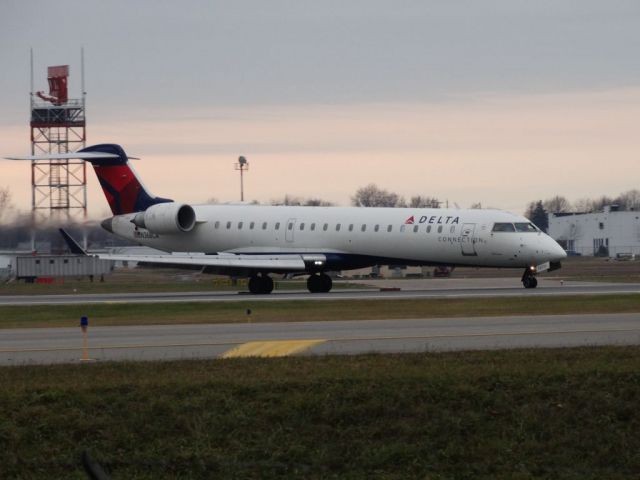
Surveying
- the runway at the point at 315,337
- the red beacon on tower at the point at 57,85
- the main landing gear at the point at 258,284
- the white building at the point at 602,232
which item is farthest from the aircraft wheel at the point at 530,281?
the white building at the point at 602,232

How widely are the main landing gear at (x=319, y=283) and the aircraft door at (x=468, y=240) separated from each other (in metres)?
6.30

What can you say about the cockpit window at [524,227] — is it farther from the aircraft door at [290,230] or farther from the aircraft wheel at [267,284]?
the aircraft wheel at [267,284]

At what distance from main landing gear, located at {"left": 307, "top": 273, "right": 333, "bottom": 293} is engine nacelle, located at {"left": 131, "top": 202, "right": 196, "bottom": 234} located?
19.4 feet

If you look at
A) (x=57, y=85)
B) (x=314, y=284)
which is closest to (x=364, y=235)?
(x=314, y=284)

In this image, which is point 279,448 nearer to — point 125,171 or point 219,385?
point 219,385

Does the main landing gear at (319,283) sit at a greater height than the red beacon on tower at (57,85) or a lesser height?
lesser

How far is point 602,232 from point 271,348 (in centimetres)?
12050

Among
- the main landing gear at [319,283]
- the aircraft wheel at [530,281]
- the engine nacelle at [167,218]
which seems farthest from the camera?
the engine nacelle at [167,218]

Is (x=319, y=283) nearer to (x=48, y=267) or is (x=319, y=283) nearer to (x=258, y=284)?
(x=258, y=284)

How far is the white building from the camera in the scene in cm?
13246

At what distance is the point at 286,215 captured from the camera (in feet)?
156

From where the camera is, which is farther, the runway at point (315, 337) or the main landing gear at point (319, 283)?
the main landing gear at point (319, 283)

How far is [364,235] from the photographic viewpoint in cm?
4531

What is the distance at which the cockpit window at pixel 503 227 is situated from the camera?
43.1 meters
